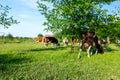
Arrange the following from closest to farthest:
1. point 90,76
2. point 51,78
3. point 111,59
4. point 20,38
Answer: point 51,78
point 90,76
point 111,59
point 20,38

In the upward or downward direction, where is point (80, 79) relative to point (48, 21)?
downward

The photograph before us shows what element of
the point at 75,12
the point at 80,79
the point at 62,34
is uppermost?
the point at 75,12

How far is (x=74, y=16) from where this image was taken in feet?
113

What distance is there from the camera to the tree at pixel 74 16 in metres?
33.8

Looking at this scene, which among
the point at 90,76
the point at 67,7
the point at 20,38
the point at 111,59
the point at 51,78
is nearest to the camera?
the point at 51,78

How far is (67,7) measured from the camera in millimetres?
33562

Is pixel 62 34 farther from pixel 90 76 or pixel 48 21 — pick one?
pixel 90 76

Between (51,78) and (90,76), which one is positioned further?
(90,76)

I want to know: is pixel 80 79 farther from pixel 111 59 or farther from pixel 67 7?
pixel 67 7

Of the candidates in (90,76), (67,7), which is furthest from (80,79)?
(67,7)

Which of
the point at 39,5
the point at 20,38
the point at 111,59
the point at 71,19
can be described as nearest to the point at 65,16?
the point at 71,19

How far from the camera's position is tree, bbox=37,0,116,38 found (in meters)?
33.8

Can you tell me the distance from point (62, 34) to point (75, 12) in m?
2.96

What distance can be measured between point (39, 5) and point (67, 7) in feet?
11.1
